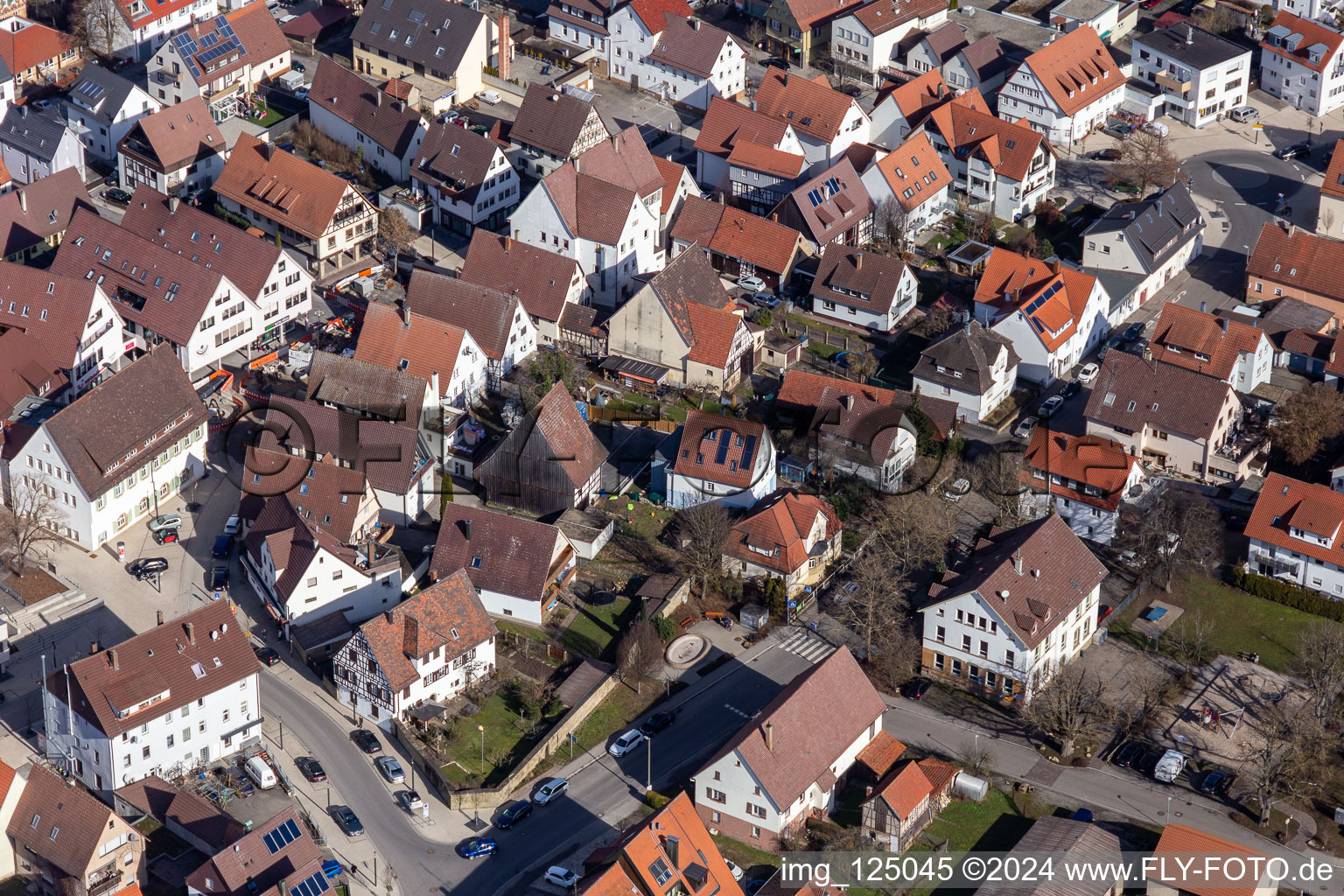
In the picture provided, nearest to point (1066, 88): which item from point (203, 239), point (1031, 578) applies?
point (1031, 578)

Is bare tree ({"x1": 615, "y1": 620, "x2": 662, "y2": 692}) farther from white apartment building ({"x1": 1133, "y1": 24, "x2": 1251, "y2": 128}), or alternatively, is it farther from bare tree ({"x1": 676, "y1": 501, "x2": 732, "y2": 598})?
white apartment building ({"x1": 1133, "y1": 24, "x2": 1251, "y2": 128})

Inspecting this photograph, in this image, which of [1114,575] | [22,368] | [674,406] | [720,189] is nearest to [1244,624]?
[1114,575]

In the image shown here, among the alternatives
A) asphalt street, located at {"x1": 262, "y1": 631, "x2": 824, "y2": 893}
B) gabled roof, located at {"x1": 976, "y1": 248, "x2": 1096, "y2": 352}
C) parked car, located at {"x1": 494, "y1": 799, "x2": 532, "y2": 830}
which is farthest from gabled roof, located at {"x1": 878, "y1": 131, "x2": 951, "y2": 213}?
parked car, located at {"x1": 494, "y1": 799, "x2": 532, "y2": 830}

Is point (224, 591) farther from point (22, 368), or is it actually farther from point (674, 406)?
point (674, 406)

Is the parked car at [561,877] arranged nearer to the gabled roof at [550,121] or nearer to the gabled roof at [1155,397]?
the gabled roof at [1155,397]

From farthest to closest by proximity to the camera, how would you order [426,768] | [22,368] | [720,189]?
1. [720,189]
2. [22,368]
3. [426,768]

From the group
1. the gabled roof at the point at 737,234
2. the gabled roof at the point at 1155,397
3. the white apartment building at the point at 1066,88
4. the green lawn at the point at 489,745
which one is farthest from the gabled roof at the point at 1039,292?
the green lawn at the point at 489,745
